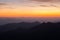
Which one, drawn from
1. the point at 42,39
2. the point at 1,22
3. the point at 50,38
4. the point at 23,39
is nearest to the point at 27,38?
the point at 23,39

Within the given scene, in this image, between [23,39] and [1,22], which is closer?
[23,39]

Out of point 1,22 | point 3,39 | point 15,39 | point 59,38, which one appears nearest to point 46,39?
point 59,38

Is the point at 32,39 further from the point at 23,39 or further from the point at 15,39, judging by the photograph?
the point at 15,39

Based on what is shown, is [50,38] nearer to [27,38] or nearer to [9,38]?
[27,38]

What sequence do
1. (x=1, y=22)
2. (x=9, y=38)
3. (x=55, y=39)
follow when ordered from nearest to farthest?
(x=55, y=39) → (x=9, y=38) → (x=1, y=22)

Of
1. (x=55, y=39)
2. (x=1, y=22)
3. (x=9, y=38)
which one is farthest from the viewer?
(x=1, y=22)

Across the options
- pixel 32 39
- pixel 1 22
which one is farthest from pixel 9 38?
pixel 1 22

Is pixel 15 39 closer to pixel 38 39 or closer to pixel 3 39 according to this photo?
pixel 3 39

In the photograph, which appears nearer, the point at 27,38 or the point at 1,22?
the point at 27,38
